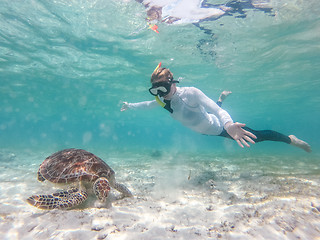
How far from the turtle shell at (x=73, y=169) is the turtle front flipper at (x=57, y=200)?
0.45 metres

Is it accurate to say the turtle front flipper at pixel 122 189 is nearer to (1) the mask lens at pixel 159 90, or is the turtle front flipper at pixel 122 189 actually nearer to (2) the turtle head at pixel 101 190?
(2) the turtle head at pixel 101 190

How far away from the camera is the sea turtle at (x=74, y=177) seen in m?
3.01

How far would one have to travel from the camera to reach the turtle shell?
12.3 ft

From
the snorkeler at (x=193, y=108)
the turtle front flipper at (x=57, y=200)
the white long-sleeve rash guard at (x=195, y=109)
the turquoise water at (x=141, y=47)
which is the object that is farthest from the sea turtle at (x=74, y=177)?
the turquoise water at (x=141, y=47)

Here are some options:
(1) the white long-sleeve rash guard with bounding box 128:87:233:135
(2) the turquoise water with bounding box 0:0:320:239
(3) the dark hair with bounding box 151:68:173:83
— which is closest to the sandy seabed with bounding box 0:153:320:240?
(2) the turquoise water with bounding box 0:0:320:239

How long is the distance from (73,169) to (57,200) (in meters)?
0.87

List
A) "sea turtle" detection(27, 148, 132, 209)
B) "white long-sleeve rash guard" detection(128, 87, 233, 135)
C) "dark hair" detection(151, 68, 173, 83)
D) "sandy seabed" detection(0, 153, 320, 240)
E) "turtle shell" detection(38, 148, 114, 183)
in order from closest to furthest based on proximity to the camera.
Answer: "sandy seabed" detection(0, 153, 320, 240) → "sea turtle" detection(27, 148, 132, 209) → "turtle shell" detection(38, 148, 114, 183) → "dark hair" detection(151, 68, 173, 83) → "white long-sleeve rash guard" detection(128, 87, 233, 135)

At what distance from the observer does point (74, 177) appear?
3705 mm

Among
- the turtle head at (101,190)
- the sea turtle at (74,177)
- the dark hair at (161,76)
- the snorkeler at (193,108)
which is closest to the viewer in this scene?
the sea turtle at (74,177)

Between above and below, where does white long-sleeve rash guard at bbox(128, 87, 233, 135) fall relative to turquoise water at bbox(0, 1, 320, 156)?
below

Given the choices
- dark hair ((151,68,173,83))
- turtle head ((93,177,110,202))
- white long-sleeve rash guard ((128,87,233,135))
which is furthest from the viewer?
white long-sleeve rash guard ((128,87,233,135))

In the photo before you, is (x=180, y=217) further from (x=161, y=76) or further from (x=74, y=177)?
(x=161, y=76)

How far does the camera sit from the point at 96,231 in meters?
2.53

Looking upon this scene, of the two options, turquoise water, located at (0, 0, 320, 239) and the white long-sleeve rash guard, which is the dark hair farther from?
turquoise water, located at (0, 0, 320, 239)
